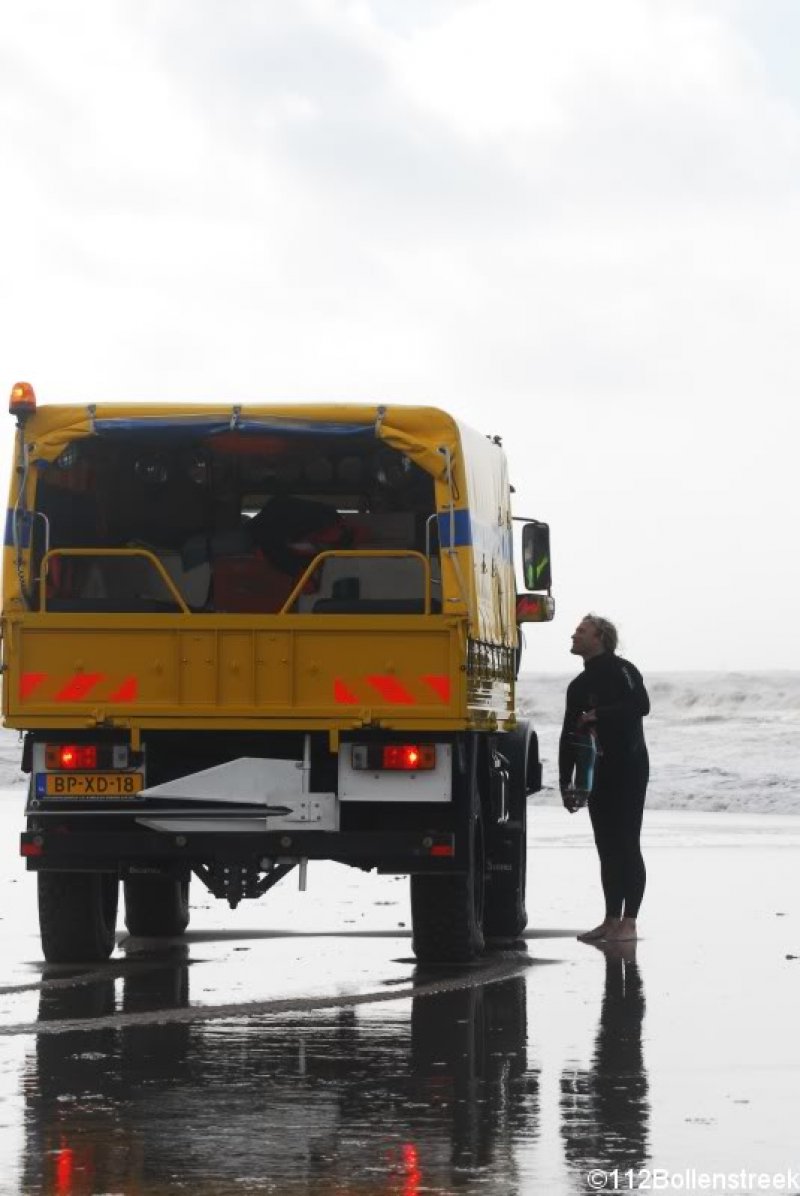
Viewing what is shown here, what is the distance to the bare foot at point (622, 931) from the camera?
48.0ft

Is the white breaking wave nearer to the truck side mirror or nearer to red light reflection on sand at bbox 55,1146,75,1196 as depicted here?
the truck side mirror

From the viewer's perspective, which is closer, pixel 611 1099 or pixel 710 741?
pixel 611 1099

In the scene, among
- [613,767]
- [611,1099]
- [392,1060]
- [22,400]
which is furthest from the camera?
[613,767]

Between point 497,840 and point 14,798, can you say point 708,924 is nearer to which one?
point 497,840

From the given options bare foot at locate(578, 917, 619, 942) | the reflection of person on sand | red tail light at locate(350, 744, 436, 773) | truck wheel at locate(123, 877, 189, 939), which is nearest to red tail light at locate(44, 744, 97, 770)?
red tail light at locate(350, 744, 436, 773)

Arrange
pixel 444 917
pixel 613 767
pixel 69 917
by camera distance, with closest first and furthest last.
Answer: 1. pixel 444 917
2. pixel 69 917
3. pixel 613 767

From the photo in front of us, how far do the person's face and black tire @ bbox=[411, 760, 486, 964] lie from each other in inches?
74.6

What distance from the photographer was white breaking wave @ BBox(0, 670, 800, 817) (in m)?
37.9

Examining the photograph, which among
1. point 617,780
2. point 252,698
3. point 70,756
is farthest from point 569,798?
point 70,756

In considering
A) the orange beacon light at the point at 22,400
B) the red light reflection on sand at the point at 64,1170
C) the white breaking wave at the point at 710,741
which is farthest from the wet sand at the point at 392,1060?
the white breaking wave at the point at 710,741

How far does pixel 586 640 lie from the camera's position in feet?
49.4

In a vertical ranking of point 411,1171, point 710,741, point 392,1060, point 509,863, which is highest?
point 710,741

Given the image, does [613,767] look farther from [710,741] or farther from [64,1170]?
[710,741]

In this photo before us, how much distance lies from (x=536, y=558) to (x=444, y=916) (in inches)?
126
